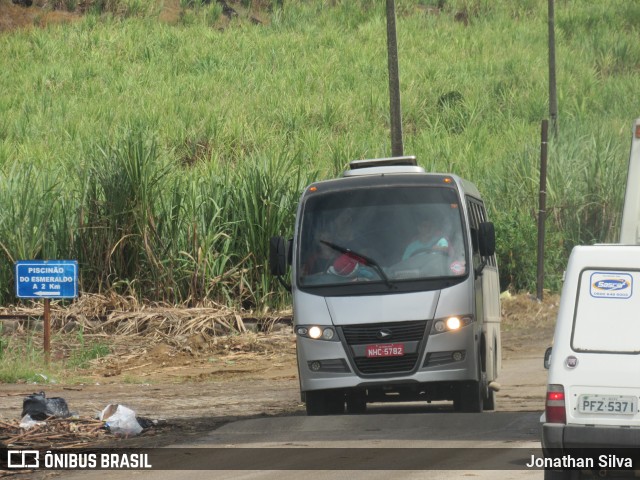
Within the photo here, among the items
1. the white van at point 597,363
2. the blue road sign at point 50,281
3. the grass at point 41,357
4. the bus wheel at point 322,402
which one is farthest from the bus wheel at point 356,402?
the white van at point 597,363

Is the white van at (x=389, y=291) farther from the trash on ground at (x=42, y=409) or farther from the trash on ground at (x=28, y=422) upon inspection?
the trash on ground at (x=28, y=422)

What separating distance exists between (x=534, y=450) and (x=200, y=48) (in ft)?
151

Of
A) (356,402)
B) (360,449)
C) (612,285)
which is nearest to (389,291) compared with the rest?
(356,402)

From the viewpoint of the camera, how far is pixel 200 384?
18578 millimetres

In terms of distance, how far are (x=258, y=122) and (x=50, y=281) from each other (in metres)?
24.6

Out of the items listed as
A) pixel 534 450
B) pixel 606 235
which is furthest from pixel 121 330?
pixel 606 235

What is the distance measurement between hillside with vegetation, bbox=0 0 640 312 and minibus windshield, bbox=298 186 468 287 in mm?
8550

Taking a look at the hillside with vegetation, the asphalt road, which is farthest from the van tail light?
the hillside with vegetation

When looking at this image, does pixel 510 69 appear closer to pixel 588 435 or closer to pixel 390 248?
pixel 390 248

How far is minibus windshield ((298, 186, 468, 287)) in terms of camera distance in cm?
1434

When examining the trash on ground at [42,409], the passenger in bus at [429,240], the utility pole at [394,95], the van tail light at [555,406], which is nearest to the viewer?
the van tail light at [555,406]

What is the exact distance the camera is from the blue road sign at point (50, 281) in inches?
741
